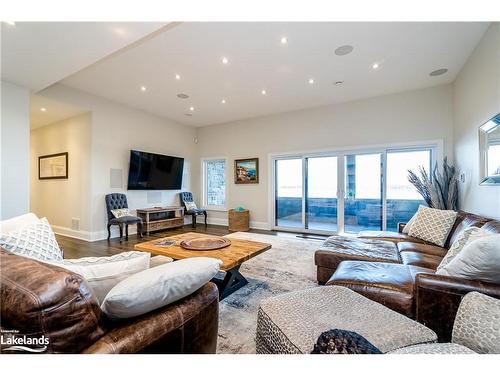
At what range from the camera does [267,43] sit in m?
3.00

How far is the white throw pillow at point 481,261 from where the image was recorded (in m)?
1.28

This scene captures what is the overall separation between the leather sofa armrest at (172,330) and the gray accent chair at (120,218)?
4.07 meters

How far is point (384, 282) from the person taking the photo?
1.60 meters

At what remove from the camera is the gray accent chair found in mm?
4551

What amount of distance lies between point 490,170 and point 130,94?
5.98 metres

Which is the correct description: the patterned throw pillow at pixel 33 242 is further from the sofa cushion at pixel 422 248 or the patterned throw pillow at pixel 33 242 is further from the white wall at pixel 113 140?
the white wall at pixel 113 140

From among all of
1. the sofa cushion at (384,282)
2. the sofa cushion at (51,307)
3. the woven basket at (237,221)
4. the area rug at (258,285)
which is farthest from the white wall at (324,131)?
the sofa cushion at (51,307)

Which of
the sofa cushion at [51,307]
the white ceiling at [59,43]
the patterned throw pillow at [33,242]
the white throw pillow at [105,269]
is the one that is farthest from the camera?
the white ceiling at [59,43]

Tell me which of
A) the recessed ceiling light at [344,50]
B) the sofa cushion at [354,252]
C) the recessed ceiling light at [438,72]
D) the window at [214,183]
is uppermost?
the recessed ceiling light at [344,50]

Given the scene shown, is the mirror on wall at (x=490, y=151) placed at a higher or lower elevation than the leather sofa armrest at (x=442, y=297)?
higher

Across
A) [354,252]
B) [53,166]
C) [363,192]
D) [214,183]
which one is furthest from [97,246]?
[363,192]

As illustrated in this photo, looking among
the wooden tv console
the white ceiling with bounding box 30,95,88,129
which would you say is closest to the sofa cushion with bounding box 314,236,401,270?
the wooden tv console

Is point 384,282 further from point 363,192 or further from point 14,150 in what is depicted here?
point 14,150

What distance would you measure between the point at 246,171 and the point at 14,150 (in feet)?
15.1
